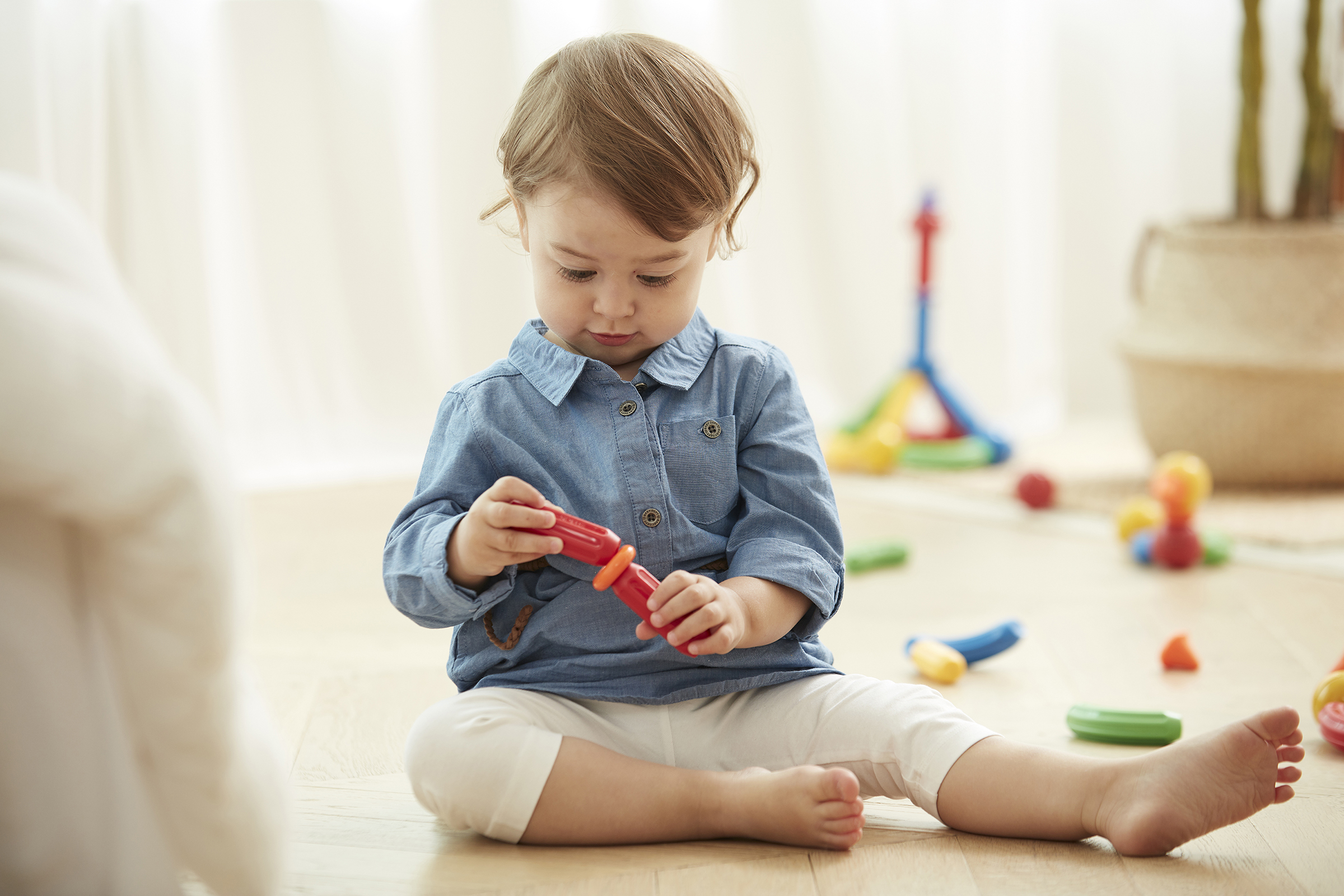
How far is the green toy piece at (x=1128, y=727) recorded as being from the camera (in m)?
1.00

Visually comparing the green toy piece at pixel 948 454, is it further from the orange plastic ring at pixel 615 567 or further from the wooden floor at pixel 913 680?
the orange plastic ring at pixel 615 567

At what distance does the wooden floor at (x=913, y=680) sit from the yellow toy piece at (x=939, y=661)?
2cm

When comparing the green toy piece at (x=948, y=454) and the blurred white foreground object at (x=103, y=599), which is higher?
the blurred white foreground object at (x=103, y=599)

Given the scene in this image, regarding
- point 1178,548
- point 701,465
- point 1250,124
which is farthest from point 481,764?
point 1250,124

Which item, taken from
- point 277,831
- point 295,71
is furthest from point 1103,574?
point 295,71

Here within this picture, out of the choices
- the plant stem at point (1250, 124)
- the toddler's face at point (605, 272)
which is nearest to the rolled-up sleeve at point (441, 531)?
the toddler's face at point (605, 272)

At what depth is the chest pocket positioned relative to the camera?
90cm

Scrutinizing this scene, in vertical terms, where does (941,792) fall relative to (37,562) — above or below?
below

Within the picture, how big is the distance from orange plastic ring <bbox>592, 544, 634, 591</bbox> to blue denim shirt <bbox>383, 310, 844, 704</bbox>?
0.09 meters

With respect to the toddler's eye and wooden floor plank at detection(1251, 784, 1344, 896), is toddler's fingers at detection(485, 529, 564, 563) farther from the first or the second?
wooden floor plank at detection(1251, 784, 1344, 896)

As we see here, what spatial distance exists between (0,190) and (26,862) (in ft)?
0.99

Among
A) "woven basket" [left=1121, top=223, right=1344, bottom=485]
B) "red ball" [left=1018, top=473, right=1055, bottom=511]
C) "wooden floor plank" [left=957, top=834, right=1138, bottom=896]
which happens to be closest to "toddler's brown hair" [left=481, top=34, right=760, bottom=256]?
"wooden floor plank" [left=957, top=834, right=1138, bottom=896]

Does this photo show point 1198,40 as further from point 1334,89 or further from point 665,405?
point 665,405

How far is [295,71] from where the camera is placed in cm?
205
